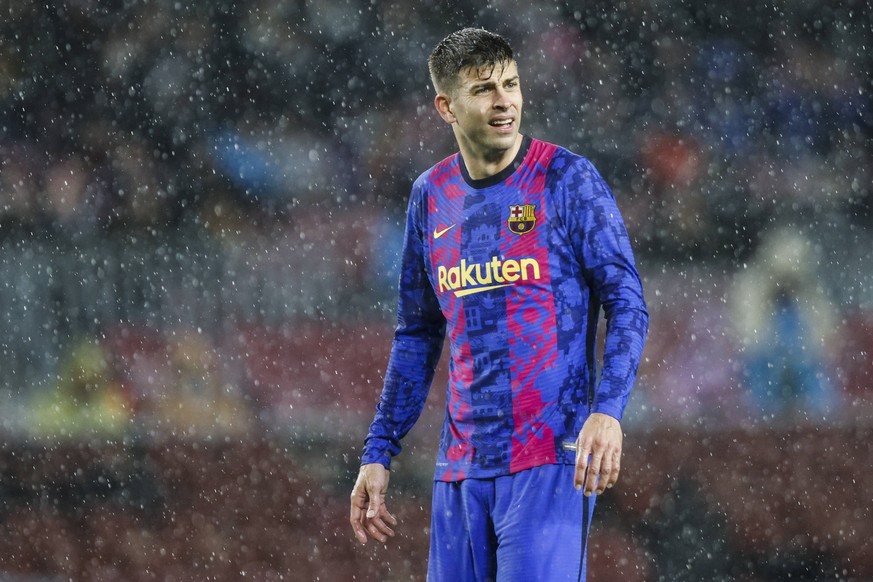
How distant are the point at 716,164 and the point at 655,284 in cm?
94

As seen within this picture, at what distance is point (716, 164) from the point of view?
26.0ft

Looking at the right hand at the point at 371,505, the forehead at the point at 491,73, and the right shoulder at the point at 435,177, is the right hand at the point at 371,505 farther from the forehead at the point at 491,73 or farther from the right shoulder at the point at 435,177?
the forehead at the point at 491,73

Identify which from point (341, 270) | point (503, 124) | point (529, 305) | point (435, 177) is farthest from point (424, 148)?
point (529, 305)

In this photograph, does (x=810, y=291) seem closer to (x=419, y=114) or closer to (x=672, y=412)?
(x=672, y=412)

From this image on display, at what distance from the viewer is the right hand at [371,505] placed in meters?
2.76

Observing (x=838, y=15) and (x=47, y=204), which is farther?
(x=47, y=204)

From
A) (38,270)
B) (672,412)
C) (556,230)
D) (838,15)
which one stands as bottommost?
(672,412)

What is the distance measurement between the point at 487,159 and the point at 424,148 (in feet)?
18.6

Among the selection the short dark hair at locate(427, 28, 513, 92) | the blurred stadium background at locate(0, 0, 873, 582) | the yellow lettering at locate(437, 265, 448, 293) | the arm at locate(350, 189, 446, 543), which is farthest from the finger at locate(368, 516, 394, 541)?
the blurred stadium background at locate(0, 0, 873, 582)

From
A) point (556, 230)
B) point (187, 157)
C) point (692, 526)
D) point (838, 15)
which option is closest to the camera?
point (556, 230)

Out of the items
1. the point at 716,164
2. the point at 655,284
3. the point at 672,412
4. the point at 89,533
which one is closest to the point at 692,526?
the point at 672,412

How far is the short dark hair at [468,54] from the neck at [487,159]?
0.54 ft

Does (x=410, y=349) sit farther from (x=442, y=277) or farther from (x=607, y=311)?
→ (x=607, y=311)

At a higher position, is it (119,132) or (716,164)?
(119,132)
